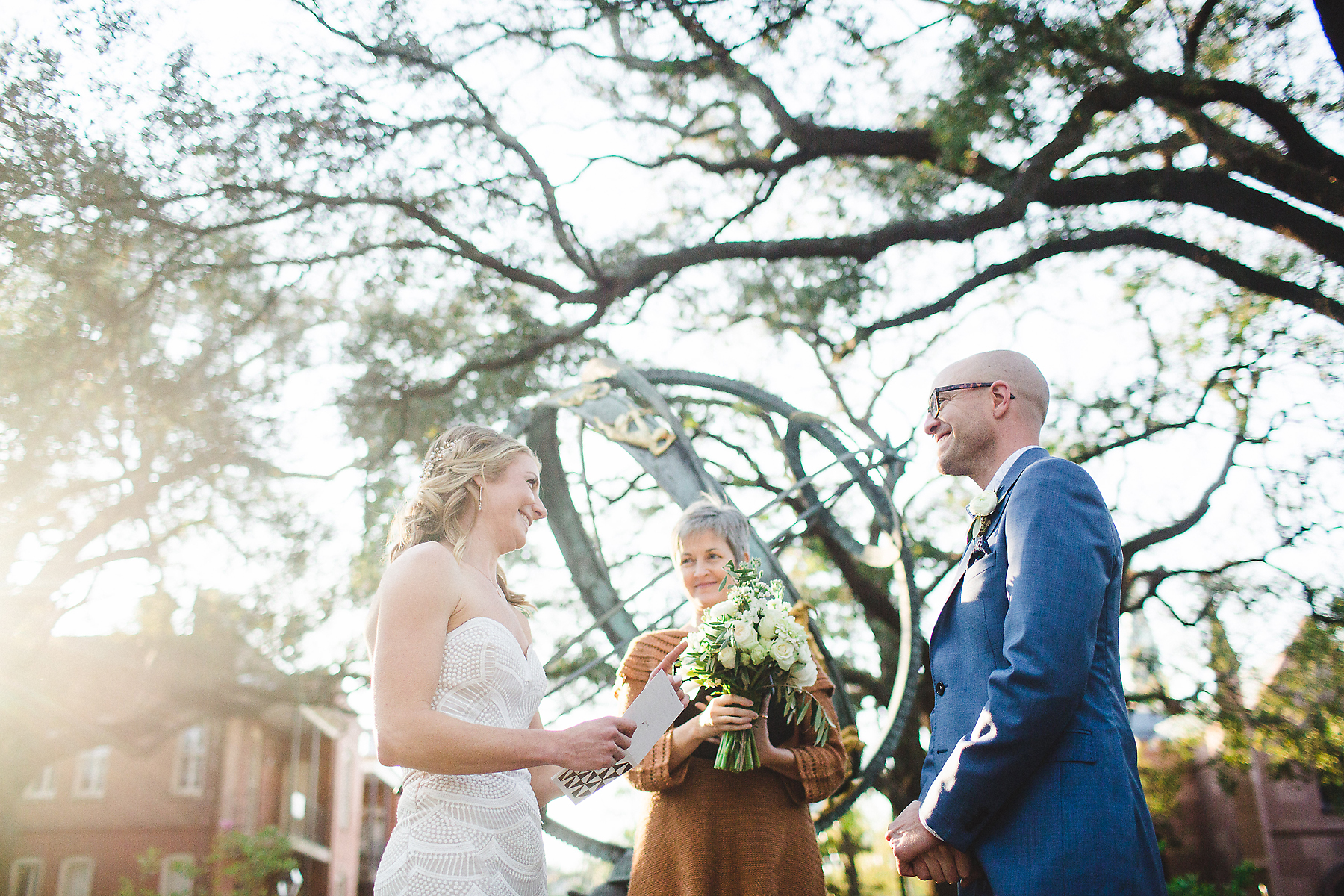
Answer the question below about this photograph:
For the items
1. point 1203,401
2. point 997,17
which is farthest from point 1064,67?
point 1203,401

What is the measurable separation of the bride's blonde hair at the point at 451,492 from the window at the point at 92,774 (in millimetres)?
26794

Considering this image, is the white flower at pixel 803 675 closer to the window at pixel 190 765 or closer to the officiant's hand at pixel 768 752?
the officiant's hand at pixel 768 752

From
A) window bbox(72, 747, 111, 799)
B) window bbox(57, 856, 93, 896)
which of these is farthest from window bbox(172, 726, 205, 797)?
window bbox(57, 856, 93, 896)

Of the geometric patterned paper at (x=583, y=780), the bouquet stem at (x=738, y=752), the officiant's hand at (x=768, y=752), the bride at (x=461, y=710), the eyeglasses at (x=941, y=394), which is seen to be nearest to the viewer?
the bride at (x=461, y=710)

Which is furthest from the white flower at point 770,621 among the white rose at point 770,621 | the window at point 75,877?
the window at point 75,877

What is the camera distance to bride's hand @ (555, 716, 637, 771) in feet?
8.49

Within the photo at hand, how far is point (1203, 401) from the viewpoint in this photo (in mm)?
11867

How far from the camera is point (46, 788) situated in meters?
24.6

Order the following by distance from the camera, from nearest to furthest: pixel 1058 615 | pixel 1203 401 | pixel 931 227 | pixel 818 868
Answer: pixel 1058 615 < pixel 818 868 < pixel 931 227 < pixel 1203 401

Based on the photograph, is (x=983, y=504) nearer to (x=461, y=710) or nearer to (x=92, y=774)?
(x=461, y=710)

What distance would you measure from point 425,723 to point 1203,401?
1201 cm

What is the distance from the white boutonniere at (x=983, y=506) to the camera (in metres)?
2.62

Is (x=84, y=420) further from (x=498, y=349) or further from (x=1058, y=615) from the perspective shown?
(x=1058, y=615)

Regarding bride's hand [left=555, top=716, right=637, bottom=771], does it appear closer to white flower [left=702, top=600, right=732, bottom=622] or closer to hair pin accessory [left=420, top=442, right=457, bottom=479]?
white flower [left=702, top=600, right=732, bottom=622]
